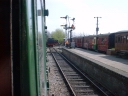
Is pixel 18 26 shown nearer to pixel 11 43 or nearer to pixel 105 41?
pixel 11 43

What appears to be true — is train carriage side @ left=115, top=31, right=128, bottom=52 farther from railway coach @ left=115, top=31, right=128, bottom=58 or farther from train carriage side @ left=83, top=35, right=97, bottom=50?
train carriage side @ left=83, top=35, right=97, bottom=50

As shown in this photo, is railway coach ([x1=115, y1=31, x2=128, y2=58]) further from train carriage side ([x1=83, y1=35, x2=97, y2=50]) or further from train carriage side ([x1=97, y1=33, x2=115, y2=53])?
train carriage side ([x1=83, y1=35, x2=97, y2=50])

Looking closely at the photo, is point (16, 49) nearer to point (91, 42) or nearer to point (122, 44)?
point (122, 44)

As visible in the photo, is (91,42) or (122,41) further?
(91,42)

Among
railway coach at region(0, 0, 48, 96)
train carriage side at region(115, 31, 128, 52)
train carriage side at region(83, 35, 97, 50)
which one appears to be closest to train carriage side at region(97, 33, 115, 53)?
train carriage side at region(83, 35, 97, 50)

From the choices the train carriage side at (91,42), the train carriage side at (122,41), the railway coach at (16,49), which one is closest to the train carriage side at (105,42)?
the train carriage side at (91,42)

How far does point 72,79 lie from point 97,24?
4116 centimetres

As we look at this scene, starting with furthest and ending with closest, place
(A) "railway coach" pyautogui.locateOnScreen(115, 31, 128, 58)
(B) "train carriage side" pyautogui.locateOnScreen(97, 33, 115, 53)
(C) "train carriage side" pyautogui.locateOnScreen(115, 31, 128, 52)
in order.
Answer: (B) "train carriage side" pyautogui.locateOnScreen(97, 33, 115, 53) < (C) "train carriage side" pyautogui.locateOnScreen(115, 31, 128, 52) < (A) "railway coach" pyautogui.locateOnScreen(115, 31, 128, 58)

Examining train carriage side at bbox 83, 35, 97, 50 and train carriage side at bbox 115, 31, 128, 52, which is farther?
train carriage side at bbox 83, 35, 97, 50

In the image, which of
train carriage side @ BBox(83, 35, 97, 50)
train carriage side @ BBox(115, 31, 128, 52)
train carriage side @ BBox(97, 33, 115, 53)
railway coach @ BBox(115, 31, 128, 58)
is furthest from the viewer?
train carriage side @ BBox(83, 35, 97, 50)

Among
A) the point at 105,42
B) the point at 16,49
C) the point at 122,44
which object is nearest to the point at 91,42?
the point at 105,42

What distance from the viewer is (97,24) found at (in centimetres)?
5072

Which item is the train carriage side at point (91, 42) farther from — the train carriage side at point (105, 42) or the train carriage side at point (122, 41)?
the train carriage side at point (122, 41)

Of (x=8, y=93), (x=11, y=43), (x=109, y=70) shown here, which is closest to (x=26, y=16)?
(x=11, y=43)
